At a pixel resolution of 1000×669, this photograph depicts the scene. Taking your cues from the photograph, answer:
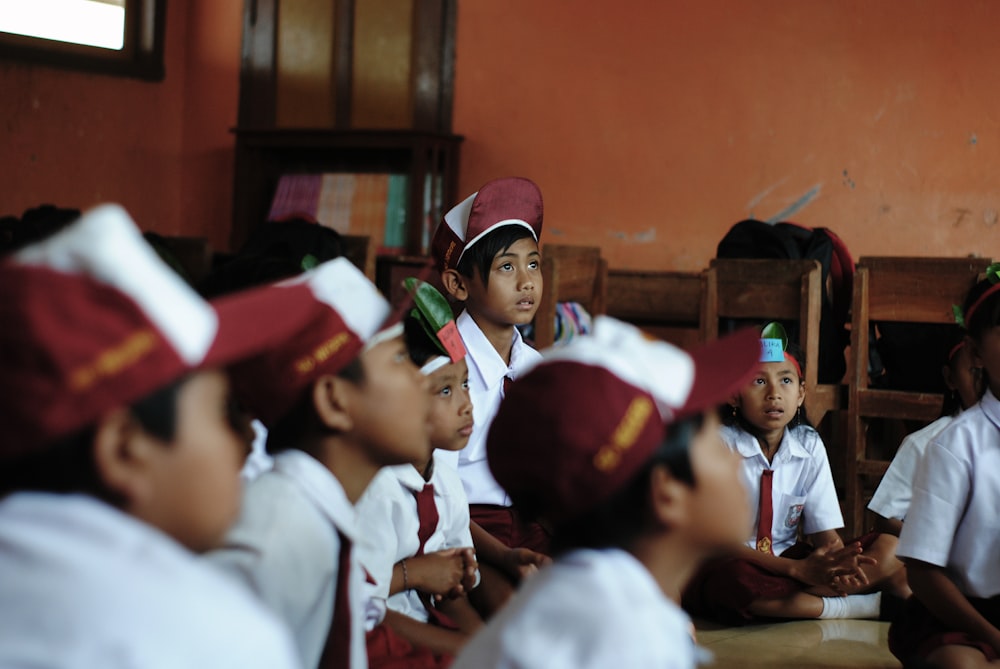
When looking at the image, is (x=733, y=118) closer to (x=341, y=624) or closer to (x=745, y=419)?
(x=745, y=419)

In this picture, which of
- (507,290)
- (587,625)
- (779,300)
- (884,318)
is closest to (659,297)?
(779,300)

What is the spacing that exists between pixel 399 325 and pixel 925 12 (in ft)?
12.8

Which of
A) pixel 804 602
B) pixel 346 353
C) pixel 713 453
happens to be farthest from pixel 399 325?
pixel 804 602

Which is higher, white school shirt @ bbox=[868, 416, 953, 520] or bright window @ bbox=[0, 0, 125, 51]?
bright window @ bbox=[0, 0, 125, 51]

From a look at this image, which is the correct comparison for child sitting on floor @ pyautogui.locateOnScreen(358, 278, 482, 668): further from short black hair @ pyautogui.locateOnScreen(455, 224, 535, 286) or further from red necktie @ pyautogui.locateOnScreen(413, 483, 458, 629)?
short black hair @ pyautogui.locateOnScreen(455, 224, 535, 286)

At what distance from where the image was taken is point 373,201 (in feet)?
17.8

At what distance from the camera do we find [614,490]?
1091 mm

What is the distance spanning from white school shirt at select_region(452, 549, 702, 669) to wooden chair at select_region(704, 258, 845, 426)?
8.11 ft

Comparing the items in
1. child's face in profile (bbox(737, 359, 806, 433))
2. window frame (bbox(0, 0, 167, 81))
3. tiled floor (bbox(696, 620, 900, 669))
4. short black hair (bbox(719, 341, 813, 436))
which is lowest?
tiled floor (bbox(696, 620, 900, 669))

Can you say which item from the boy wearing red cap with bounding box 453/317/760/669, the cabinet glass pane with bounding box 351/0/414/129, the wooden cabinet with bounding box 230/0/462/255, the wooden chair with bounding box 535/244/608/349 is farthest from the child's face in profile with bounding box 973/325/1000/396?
the cabinet glass pane with bounding box 351/0/414/129

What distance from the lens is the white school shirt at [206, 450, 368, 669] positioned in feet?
3.83

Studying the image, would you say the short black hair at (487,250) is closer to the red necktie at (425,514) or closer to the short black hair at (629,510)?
the red necktie at (425,514)

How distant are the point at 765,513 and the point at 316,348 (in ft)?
6.14

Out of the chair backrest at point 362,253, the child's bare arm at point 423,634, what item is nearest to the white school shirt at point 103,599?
the child's bare arm at point 423,634
